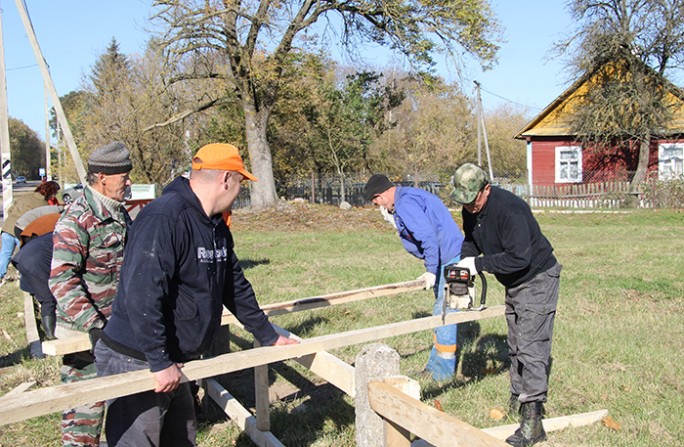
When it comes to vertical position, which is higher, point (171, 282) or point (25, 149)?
point (25, 149)

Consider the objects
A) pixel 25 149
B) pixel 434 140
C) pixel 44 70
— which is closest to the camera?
pixel 44 70

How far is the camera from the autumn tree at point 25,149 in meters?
81.9

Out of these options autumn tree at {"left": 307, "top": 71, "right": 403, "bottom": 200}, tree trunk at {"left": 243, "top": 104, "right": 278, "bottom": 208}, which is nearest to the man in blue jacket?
tree trunk at {"left": 243, "top": 104, "right": 278, "bottom": 208}

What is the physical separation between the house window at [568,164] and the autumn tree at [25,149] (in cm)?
7245

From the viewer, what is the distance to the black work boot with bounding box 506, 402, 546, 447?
156 inches

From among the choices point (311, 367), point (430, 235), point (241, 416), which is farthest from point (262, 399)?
point (430, 235)

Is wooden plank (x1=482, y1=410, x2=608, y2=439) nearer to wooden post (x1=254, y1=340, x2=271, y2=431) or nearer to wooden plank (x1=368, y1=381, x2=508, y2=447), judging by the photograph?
wooden post (x1=254, y1=340, x2=271, y2=431)

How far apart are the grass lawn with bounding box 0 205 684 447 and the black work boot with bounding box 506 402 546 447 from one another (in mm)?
174

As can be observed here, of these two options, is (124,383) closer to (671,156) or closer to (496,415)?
(496,415)

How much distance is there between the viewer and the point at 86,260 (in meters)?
3.46

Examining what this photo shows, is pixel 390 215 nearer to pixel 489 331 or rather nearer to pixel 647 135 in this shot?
pixel 489 331

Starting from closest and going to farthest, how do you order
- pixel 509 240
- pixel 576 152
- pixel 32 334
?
pixel 509 240
pixel 32 334
pixel 576 152

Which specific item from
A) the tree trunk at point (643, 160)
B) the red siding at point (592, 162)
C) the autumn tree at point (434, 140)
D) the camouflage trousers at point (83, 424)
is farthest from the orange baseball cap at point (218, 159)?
the autumn tree at point (434, 140)

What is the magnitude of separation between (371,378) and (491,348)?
12.2 feet
